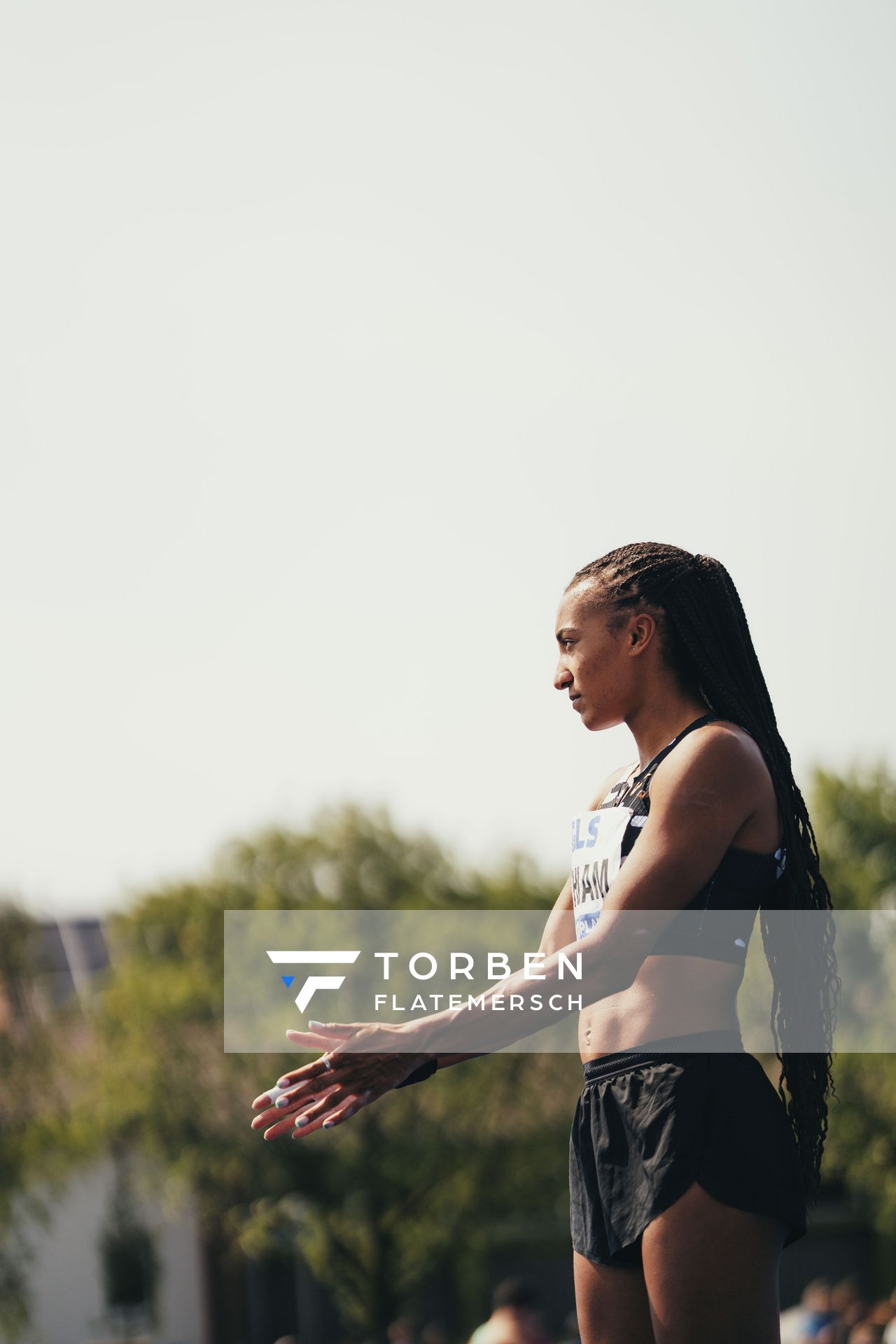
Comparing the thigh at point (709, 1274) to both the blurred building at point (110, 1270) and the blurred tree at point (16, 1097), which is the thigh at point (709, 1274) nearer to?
the blurred tree at point (16, 1097)

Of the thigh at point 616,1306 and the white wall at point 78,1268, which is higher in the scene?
the thigh at point 616,1306

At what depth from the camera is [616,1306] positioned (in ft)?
10.2

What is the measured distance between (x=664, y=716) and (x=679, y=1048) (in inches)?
28.2

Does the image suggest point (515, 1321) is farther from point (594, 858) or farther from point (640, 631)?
point (640, 631)

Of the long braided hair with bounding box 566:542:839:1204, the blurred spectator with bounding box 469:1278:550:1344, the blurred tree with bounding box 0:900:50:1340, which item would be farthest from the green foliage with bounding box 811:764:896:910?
the long braided hair with bounding box 566:542:839:1204

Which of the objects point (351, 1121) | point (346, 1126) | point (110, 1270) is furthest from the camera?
point (110, 1270)

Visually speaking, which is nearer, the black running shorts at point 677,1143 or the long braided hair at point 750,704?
the black running shorts at point 677,1143

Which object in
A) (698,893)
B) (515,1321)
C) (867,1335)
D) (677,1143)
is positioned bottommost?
(867,1335)

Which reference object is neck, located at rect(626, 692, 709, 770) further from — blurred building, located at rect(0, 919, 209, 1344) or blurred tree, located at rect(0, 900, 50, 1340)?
blurred building, located at rect(0, 919, 209, 1344)

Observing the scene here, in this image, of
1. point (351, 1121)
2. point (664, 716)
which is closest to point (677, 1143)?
point (664, 716)

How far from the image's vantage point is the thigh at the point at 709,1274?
2.91 metres

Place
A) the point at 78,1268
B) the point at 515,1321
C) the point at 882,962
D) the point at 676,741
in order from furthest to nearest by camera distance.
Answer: the point at 78,1268 → the point at 882,962 → the point at 515,1321 → the point at 676,741

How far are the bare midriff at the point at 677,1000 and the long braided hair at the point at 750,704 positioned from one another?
0.73ft

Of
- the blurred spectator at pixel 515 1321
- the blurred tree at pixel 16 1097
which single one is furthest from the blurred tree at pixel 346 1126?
the blurred spectator at pixel 515 1321
